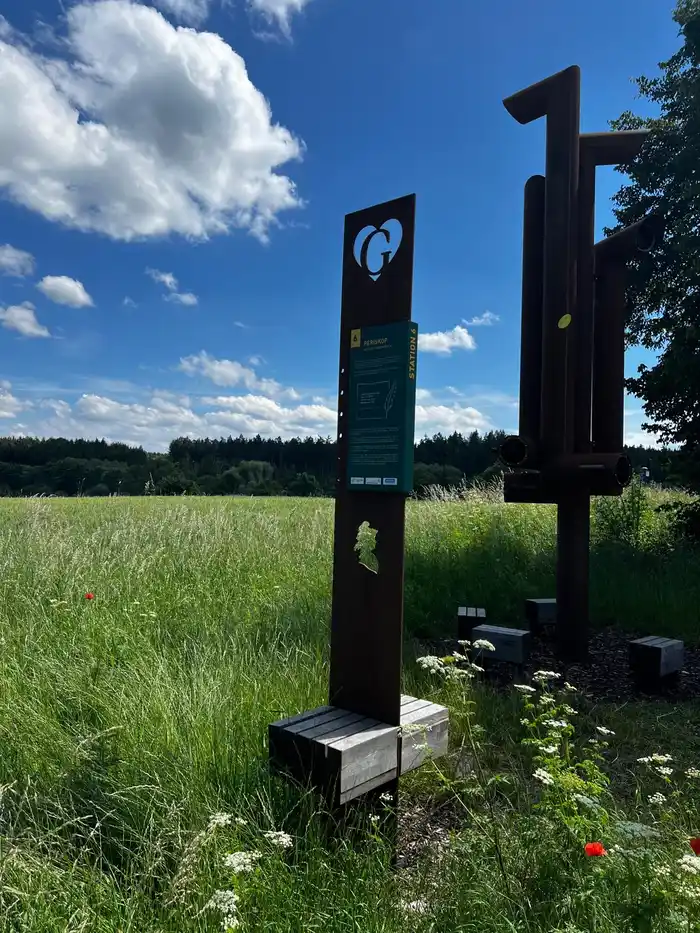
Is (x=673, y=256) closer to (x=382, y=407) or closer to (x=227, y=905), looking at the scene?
(x=382, y=407)

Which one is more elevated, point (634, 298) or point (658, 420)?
point (634, 298)

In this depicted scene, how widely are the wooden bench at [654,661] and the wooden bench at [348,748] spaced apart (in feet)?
7.11

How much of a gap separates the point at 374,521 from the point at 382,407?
47cm

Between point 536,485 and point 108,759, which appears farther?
point 536,485

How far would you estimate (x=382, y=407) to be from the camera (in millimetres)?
2541

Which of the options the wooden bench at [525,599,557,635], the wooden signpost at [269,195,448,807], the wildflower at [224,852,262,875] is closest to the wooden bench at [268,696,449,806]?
the wooden signpost at [269,195,448,807]

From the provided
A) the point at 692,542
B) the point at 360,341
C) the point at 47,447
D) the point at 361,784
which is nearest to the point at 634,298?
the point at 692,542

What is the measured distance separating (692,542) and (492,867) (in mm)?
7615

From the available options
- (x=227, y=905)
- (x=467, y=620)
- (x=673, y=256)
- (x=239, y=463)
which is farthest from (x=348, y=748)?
(x=239, y=463)

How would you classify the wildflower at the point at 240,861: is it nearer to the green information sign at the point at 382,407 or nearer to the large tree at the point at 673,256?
the green information sign at the point at 382,407

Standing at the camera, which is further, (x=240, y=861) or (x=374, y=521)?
(x=374, y=521)

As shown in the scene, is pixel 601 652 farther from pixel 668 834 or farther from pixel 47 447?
pixel 47 447

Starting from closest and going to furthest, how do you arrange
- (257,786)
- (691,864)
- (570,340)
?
(691,864) → (257,786) → (570,340)

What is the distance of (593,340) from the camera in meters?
5.04
